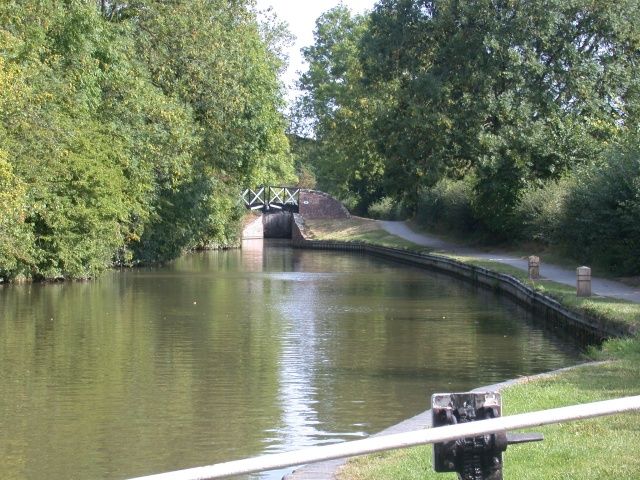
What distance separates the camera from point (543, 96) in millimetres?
46125

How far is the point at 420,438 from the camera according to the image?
4496 mm

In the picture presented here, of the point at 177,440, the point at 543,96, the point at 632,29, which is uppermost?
the point at 632,29

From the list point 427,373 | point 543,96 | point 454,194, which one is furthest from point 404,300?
point 454,194

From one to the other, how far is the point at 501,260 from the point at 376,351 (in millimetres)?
22730

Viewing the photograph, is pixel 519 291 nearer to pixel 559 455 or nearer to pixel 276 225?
pixel 559 455

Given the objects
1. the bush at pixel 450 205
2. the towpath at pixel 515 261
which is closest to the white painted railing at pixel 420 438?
the towpath at pixel 515 261

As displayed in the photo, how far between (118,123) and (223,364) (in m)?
20.5

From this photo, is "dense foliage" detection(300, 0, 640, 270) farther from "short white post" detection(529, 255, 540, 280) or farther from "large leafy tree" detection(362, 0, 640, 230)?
"short white post" detection(529, 255, 540, 280)

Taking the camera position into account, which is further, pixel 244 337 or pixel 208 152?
pixel 208 152

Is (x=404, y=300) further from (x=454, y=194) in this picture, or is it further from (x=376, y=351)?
(x=454, y=194)

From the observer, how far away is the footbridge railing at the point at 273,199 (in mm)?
85375

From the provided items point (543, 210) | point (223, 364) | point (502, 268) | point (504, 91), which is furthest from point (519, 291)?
point (504, 91)

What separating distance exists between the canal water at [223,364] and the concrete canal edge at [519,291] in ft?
1.69

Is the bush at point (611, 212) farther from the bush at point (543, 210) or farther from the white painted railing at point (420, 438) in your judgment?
the white painted railing at point (420, 438)
